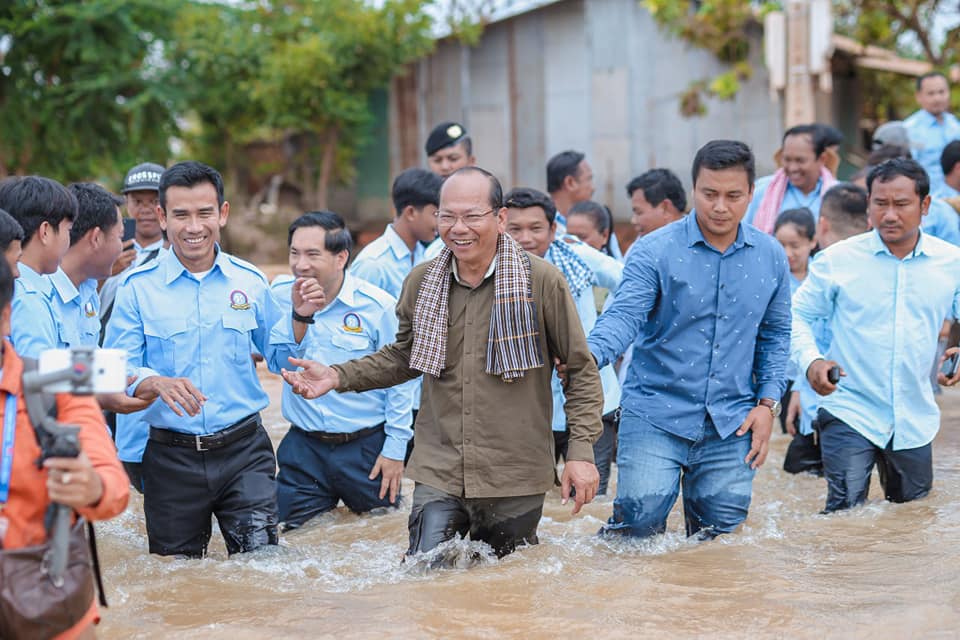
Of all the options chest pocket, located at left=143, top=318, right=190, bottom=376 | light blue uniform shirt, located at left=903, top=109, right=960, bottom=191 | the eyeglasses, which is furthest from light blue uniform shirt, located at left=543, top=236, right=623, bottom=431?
light blue uniform shirt, located at left=903, top=109, right=960, bottom=191

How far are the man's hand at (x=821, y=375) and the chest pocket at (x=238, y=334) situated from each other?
253 cm

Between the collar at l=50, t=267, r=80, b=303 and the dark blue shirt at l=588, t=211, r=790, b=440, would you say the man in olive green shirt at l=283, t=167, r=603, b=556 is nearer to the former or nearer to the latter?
the dark blue shirt at l=588, t=211, r=790, b=440

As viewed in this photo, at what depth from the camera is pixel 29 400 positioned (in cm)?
296

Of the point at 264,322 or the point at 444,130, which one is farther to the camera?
the point at 444,130

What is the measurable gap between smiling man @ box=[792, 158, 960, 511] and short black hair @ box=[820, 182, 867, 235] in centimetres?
158

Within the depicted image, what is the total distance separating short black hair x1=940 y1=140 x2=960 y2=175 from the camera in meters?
8.64

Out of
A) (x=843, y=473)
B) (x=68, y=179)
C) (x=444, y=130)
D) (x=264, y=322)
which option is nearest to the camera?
(x=264, y=322)

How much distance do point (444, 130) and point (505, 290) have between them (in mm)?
3778

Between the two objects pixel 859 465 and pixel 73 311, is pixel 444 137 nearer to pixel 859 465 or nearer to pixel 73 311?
pixel 73 311

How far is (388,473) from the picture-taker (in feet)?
17.6

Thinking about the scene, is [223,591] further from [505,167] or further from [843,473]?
[505,167]

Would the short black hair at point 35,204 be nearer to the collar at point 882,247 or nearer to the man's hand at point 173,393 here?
the man's hand at point 173,393

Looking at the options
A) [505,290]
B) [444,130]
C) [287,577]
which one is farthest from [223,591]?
[444,130]

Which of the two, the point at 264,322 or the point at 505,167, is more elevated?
the point at 505,167
